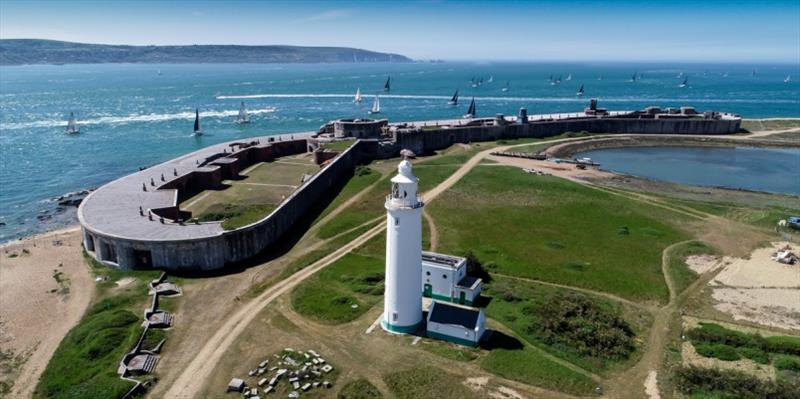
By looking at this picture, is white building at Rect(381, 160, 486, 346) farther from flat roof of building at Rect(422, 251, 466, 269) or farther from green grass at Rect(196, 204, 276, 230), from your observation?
green grass at Rect(196, 204, 276, 230)

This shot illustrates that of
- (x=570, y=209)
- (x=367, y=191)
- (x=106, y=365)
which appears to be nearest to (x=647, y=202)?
(x=570, y=209)

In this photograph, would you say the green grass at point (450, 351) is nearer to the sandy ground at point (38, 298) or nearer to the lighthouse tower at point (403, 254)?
the lighthouse tower at point (403, 254)

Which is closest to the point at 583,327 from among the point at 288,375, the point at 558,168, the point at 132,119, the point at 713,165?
the point at 288,375

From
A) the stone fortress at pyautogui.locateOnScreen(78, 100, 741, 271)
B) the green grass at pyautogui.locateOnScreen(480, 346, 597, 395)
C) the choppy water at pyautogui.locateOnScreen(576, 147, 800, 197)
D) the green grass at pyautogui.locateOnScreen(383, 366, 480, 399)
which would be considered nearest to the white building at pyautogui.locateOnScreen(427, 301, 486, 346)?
the green grass at pyautogui.locateOnScreen(480, 346, 597, 395)

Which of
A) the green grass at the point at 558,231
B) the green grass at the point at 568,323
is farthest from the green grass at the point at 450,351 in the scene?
the green grass at the point at 558,231

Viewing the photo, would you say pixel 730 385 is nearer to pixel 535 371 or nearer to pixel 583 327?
pixel 583 327

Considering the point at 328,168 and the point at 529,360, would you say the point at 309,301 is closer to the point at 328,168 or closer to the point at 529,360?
the point at 529,360
